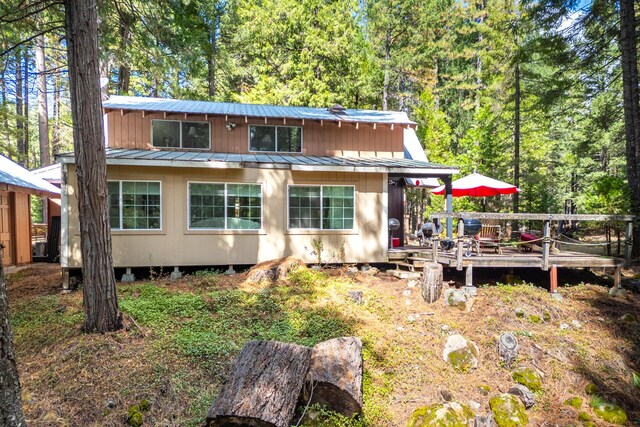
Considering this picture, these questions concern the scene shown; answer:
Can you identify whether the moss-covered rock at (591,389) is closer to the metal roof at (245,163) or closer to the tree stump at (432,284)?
the tree stump at (432,284)

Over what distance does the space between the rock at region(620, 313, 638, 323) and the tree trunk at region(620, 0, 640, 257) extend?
11.0 feet

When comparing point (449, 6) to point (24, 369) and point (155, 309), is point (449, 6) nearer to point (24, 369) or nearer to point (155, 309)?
point (155, 309)

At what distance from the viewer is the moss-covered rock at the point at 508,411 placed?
4.30 m

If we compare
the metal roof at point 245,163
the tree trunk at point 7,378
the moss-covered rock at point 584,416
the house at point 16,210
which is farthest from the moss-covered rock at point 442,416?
the house at point 16,210

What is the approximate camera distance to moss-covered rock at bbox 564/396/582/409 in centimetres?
469

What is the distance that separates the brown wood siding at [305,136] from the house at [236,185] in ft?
0.10

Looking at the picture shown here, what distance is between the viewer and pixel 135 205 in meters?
8.27

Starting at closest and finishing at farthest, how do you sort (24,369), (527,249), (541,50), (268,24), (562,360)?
(24,369) < (562,360) < (527,249) < (541,50) < (268,24)

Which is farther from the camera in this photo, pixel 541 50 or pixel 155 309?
pixel 541 50

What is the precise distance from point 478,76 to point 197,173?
61.1 feet

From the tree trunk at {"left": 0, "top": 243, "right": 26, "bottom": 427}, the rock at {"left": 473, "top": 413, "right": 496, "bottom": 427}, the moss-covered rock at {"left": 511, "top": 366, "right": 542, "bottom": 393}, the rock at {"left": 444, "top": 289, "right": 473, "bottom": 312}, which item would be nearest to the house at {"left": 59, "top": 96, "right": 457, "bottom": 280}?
the rock at {"left": 444, "top": 289, "right": 473, "bottom": 312}

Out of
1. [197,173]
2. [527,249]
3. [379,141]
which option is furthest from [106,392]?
[527,249]

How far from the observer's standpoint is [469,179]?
1116 centimetres

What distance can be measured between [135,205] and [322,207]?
4666 mm
